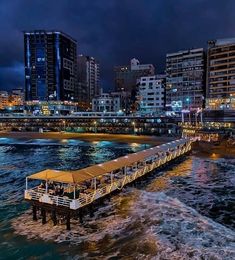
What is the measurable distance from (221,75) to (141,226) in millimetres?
173633

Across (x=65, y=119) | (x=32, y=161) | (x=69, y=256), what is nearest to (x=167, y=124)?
(x=65, y=119)

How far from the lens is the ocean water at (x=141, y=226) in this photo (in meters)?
27.7

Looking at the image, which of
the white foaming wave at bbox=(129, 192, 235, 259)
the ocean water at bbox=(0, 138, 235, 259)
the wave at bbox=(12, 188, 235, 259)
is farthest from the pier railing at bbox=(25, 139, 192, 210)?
the white foaming wave at bbox=(129, 192, 235, 259)

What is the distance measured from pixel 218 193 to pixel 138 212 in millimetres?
16457

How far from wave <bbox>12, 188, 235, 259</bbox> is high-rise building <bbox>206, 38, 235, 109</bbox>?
158871mm

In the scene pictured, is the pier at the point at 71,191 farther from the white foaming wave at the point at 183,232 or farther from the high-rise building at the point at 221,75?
the high-rise building at the point at 221,75

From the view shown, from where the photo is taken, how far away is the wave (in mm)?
27562

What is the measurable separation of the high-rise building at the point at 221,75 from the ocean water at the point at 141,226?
142 m

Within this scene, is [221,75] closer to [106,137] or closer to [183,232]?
[106,137]

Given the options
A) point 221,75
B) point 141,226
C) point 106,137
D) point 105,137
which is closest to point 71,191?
point 141,226

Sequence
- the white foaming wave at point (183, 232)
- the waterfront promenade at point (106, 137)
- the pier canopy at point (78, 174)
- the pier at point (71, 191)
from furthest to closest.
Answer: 1. the waterfront promenade at point (106, 137)
2. the pier canopy at point (78, 174)
3. the pier at point (71, 191)
4. the white foaming wave at point (183, 232)

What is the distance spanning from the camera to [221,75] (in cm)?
18975

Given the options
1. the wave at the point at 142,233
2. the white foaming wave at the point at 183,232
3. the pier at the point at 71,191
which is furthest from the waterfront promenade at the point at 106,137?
the wave at the point at 142,233

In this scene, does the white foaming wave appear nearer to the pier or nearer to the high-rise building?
the pier
